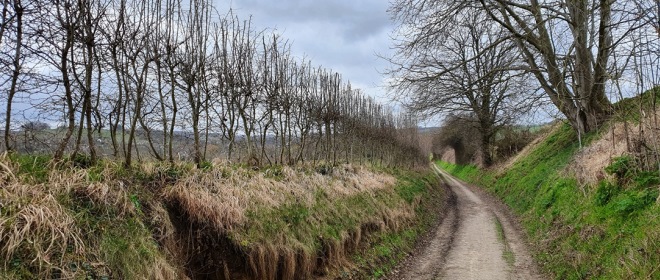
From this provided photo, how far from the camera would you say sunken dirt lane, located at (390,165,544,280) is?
740cm

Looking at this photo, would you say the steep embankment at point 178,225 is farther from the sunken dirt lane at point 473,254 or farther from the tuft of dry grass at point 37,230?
the sunken dirt lane at point 473,254

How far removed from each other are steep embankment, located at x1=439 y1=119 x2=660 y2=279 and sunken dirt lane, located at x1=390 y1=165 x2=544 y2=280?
410 mm

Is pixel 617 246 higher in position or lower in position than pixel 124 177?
lower

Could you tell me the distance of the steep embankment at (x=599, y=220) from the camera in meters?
5.17

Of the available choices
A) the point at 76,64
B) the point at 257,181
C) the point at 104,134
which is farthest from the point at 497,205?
the point at 76,64

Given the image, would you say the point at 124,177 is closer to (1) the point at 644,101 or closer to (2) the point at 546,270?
(2) the point at 546,270

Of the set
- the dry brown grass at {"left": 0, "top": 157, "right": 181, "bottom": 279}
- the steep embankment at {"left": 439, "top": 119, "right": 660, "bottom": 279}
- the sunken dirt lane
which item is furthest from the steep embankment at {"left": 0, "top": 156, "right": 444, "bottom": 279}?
the steep embankment at {"left": 439, "top": 119, "right": 660, "bottom": 279}

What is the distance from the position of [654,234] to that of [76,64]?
749cm

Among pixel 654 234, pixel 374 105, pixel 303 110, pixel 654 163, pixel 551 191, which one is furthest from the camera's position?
pixel 374 105

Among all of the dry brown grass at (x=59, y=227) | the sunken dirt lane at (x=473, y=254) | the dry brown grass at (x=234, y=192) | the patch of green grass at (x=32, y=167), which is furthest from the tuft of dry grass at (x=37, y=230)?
the sunken dirt lane at (x=473, y=254)

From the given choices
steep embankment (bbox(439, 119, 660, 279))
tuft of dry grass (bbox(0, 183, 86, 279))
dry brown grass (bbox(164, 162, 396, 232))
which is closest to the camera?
tuft of dry grass (bbox(0, 183, 86, 279))

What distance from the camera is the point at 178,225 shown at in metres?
5.20

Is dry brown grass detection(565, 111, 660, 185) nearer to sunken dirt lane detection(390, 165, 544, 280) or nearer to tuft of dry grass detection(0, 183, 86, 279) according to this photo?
sunken dirt lane detection(390, 165, 544, 280)

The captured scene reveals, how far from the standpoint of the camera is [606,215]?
6949 mm
